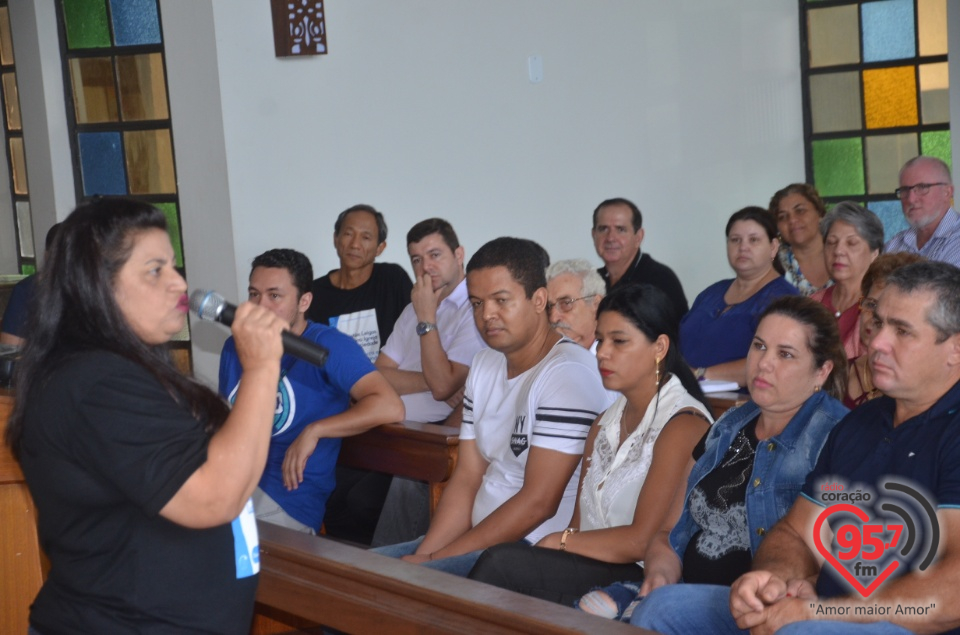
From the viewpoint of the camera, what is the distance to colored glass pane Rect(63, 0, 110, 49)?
538cm

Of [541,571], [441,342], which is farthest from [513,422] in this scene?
[441,342]

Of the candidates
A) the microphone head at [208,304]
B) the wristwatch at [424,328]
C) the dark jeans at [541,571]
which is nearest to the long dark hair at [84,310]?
the microphone head at [208,304]

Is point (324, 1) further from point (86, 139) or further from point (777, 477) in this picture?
point (777, 477)

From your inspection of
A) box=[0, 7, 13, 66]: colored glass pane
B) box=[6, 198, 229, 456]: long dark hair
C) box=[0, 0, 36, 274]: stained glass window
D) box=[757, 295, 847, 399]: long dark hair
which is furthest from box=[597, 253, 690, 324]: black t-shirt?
box=[6, 198, 229, 456]: long dark hair

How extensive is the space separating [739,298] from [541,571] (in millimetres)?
2019

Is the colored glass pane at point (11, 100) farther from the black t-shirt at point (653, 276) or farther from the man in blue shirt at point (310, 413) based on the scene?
the black t-shirt at point (653, 276)

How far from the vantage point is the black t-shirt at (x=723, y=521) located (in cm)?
236

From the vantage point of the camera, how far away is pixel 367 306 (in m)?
4.59

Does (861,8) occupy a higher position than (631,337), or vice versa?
(861,8)

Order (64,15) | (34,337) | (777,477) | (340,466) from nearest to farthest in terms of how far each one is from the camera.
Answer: (34,337), (777,477), (340,466), (64,15)

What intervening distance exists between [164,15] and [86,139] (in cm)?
83

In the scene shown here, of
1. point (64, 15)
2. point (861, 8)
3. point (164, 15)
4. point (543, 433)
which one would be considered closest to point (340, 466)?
point (543, 433)

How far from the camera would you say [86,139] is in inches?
217

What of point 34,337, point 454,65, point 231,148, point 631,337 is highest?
point 454,65
